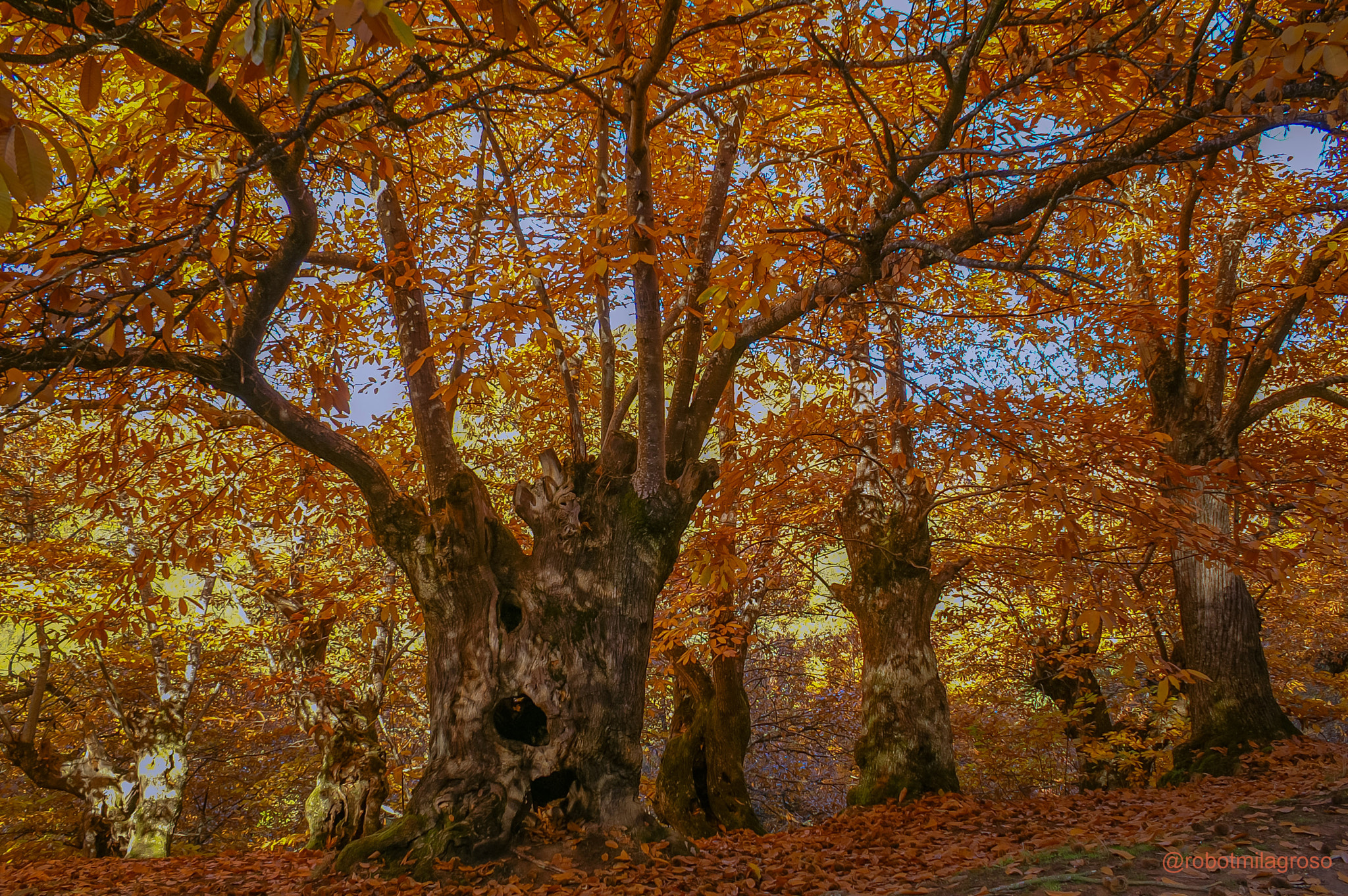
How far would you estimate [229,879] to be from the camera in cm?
451

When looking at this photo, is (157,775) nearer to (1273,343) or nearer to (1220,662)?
(1220,662)

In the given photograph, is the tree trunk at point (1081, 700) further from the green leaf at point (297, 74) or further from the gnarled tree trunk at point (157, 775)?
the gnarled tree trunk at point (157, 775)

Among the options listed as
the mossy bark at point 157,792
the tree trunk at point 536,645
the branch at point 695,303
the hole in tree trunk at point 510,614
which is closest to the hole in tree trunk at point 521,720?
the tree trunk at point 536,645

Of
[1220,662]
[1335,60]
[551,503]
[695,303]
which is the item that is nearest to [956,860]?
[551,503]

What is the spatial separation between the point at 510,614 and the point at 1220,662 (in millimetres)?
7075

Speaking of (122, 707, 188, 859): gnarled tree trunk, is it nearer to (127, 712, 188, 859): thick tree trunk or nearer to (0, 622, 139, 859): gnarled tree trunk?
(127, 712, 188, 859): thick tree trunk

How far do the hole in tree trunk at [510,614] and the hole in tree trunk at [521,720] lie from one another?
51 centimetres

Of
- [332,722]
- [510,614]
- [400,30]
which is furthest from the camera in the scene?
[332,722]

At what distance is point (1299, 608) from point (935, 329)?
9.64 metres

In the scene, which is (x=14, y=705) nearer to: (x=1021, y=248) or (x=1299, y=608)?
(x=1021, y=248)

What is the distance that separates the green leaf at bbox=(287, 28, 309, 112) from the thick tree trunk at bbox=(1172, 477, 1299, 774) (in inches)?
302

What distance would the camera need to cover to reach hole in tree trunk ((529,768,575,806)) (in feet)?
14.7

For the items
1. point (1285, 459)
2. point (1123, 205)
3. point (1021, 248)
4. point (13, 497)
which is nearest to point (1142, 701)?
point (1285, 459)

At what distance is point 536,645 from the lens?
4.79 meters
